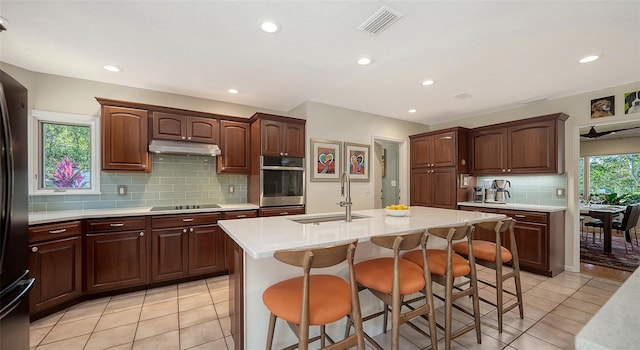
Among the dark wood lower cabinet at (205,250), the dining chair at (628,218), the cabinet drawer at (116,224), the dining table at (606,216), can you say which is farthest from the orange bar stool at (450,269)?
the dining chair at (628,218)

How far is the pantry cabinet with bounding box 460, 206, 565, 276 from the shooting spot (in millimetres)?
3347

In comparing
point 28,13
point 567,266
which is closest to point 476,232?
point 567,266

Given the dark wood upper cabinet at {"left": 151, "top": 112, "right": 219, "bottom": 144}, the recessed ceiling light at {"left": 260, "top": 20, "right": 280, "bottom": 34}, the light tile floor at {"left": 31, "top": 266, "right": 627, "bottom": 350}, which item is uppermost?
the recessed ceiling light at {"left": 260, "top": 20, "right": 280, "bottom": 34}

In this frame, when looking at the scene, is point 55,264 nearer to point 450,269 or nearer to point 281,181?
point 281,181

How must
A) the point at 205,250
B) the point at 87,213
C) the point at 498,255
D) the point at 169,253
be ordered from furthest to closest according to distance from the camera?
the point at 205,250 < the point at 169,253 < the point at 87,213 < the point at 498,255

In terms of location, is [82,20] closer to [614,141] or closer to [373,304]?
[373,304]

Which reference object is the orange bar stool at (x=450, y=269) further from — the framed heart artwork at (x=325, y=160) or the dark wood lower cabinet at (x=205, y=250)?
the dark wood lower cabinet at (x=205, y=250)

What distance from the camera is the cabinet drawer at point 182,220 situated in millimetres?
2988

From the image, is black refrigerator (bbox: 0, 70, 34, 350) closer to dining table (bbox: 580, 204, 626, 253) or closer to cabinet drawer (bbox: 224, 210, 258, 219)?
cabinet drawer (bbox: 224, 210, 258, 219)

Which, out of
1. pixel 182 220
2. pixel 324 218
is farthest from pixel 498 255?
pixel 182 220

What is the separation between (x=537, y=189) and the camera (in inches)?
159

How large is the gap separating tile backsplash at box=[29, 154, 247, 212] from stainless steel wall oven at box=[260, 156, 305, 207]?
2.22ft

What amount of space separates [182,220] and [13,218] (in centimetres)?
187

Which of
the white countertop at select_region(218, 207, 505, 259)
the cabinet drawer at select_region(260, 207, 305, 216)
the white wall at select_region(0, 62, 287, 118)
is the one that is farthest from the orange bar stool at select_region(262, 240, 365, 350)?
the white wall at select_region(0, 62, 287, 118)
